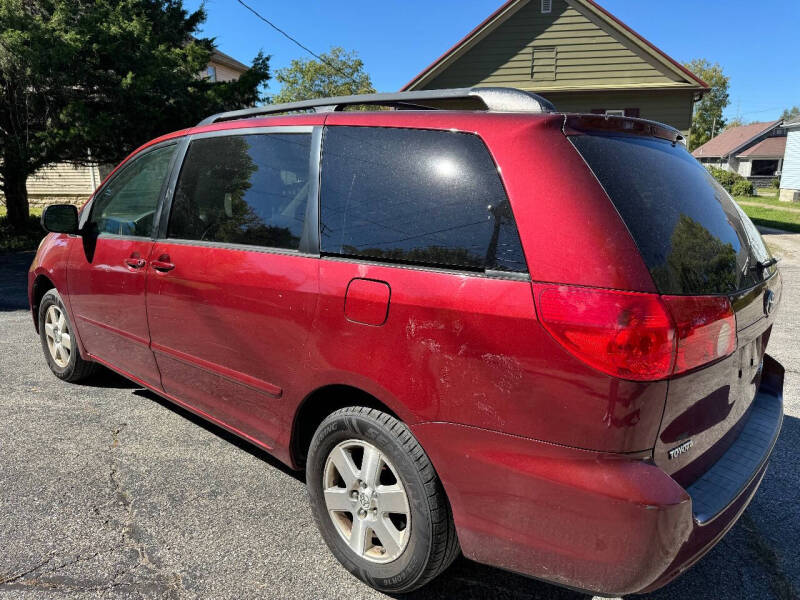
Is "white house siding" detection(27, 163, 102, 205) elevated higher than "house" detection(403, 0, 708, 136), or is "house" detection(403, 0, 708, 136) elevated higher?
"house" detection(403, 0, 708, 136)

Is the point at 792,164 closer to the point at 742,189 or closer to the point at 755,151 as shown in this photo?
the point at 742,189

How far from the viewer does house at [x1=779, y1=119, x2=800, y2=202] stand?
3130cm

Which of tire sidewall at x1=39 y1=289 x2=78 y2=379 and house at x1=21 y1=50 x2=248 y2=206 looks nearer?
tire sidewall at x1=39 y1=289 x2=78 y2=379

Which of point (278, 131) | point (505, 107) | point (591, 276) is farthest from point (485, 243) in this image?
point (278, 131)

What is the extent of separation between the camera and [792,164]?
106 ft

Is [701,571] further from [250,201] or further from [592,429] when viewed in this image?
[250,201]

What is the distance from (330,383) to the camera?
2.26m

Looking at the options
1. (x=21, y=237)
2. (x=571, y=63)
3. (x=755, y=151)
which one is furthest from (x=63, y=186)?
(x=755, y=151)

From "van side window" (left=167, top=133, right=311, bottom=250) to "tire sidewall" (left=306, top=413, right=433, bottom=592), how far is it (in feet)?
2.63

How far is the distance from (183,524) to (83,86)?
36.9ft

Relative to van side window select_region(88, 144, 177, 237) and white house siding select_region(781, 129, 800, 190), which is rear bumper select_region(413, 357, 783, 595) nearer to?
van side window select_region(88, 144, 177, 237)

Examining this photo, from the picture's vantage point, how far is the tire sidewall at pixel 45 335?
4203mm

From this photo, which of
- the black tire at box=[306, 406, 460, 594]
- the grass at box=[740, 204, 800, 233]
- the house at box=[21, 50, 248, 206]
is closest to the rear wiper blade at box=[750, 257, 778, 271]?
the black tire at box=[306, 406, 460, 594]

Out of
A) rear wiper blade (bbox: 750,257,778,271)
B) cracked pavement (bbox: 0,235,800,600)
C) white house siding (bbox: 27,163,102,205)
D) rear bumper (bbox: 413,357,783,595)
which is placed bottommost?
cracked pavement (bbox: 0,235,800,600)
